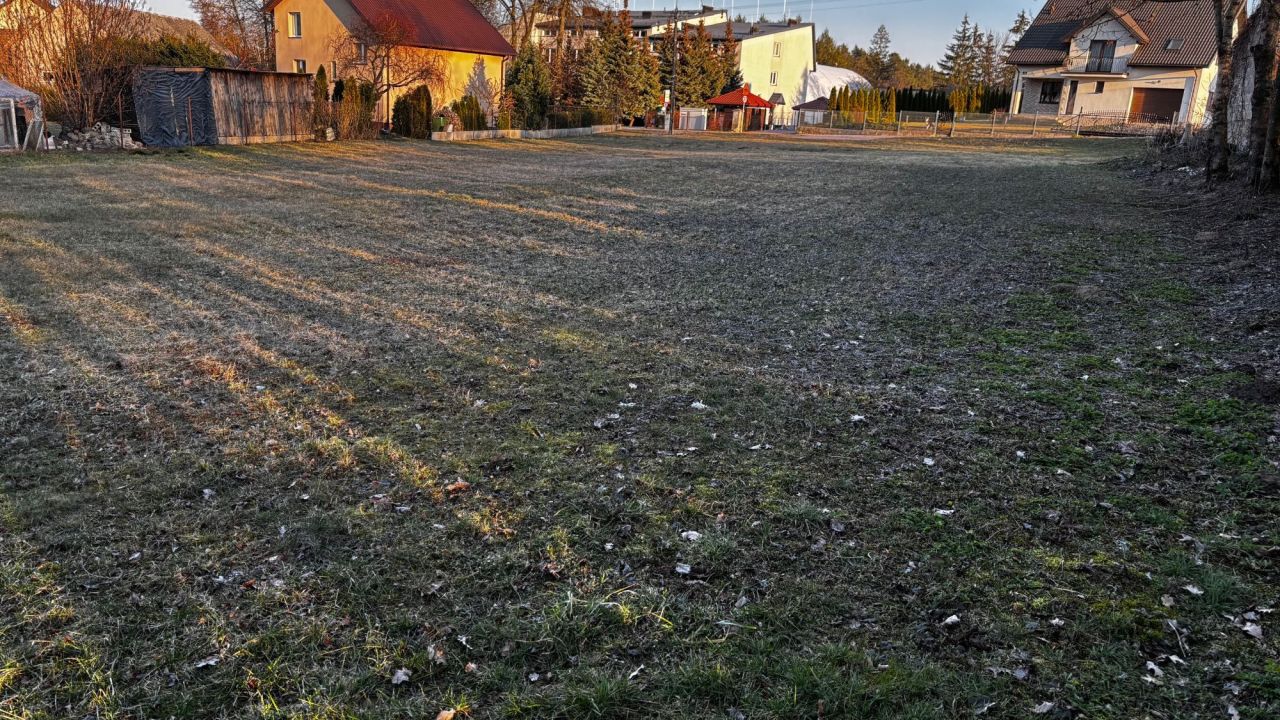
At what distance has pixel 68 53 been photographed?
65.9 ft

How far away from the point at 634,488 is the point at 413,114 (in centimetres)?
2823

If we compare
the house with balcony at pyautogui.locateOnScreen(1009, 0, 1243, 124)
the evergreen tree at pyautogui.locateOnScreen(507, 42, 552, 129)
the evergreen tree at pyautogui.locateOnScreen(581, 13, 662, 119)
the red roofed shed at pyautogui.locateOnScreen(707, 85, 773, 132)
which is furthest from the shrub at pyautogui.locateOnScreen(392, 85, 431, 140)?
the house with balcony at pyautogui.locateOnScreen(1009, 0, 1243, 124)

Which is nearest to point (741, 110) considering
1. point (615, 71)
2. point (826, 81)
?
point (615, 71)

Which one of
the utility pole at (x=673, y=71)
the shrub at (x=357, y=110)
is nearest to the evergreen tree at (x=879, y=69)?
the utility pole at (x=673, y=71)

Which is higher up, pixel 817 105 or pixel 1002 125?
pixel 817 105

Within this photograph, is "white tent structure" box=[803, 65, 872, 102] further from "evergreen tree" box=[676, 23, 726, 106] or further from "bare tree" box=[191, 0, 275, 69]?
"bare tree" box=[191, 0, 275, 69]

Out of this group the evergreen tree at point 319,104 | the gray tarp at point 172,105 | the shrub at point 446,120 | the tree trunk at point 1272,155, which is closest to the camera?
the tree trunk at point 1272,155

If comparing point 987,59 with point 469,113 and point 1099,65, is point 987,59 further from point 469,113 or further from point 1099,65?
point 469,113

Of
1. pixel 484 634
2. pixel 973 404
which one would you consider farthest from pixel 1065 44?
pixel 484 634

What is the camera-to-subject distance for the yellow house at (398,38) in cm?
3022

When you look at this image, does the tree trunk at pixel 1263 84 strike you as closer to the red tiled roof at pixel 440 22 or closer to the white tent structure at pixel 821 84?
the red tiled roof at pixel 440 22

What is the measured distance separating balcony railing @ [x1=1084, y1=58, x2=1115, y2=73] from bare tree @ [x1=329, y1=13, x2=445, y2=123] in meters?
35.1

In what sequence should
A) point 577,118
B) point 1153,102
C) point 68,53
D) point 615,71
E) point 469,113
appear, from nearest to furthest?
point 68,53
point 469,113
point 577,118
point 615,71
point 1153,102

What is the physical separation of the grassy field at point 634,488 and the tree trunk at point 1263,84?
455 cm
